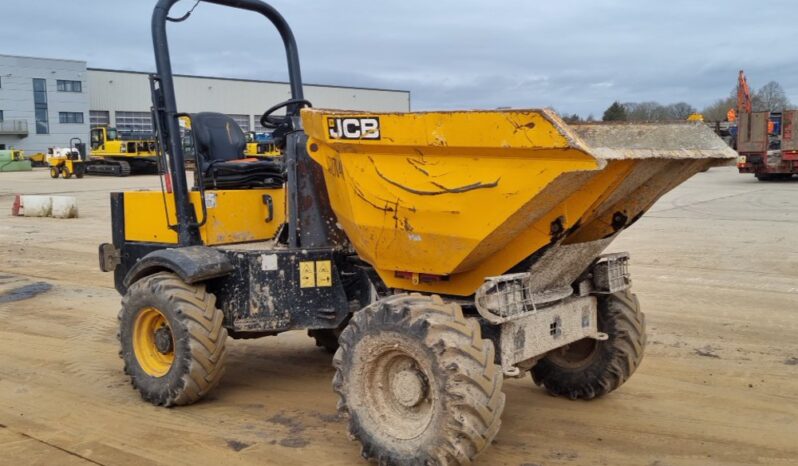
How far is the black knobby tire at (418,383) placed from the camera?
3.61m

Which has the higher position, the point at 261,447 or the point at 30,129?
the point at 30,129

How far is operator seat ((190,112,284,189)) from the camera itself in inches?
222

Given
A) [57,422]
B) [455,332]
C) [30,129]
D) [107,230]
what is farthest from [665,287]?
[30,129]

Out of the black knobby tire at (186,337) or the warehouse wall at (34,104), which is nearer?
the black knobby tire at (186,337)

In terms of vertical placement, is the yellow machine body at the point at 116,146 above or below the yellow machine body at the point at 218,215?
above

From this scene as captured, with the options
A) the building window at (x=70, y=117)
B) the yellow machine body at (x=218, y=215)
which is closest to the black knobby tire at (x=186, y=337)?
the yellow machine body at (x=218, y=215)

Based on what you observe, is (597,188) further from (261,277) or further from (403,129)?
(261,277)

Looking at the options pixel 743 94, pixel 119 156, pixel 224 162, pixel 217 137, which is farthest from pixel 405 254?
pixel 119 156

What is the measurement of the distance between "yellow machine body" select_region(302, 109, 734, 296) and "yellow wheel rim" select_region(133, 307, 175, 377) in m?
1.64

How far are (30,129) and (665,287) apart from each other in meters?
70.8

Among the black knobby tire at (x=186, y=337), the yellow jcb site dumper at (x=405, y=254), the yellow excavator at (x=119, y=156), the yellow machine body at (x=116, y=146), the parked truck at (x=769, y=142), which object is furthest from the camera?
the yellow machine body at (x=116, y=146)

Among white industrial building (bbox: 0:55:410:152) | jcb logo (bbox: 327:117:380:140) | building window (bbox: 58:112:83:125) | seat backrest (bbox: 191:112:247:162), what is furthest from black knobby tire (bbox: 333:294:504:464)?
building window (bbox: 58:112:83:125)

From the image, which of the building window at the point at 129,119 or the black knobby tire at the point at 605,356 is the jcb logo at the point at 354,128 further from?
the building window at the point at 129,119

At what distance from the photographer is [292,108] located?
5.76 metres
